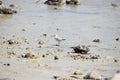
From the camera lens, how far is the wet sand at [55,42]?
693 cm

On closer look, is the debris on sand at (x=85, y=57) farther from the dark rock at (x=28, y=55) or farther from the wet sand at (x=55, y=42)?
the dark rock at (x=28, y=55)

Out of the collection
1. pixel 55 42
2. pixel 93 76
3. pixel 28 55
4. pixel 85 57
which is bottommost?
pixel 55 42

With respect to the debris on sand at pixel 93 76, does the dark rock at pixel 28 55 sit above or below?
below

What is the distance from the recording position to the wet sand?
6930 mm

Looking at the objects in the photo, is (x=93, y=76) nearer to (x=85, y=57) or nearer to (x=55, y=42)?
(x=85, y=57)

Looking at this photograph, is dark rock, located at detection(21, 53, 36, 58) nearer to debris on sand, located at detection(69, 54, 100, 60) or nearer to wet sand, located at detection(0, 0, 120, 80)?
wet sand, located at detection(0, 0, 120, 80)

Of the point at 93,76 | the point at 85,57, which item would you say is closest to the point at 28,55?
the point at 85,57

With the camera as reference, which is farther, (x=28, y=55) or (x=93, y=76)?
(x=28, y=55)

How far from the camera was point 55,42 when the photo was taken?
9422 millimetres

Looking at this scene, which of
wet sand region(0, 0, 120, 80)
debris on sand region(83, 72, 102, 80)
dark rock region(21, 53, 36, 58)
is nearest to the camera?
debris on sand region(83, 72, 102, 80)

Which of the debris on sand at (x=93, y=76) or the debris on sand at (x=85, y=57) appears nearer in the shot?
the debris on sand at (x=93, y=76)

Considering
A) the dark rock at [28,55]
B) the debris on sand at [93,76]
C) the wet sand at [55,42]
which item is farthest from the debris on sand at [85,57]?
the debris on sand at [93,76]

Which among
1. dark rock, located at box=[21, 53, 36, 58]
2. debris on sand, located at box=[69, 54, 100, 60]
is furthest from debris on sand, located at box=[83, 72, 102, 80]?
dark rock, located at box=[21, 53, 36, 58]

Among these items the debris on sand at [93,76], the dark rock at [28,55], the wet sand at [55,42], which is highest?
the debris on sand at [93,76]
